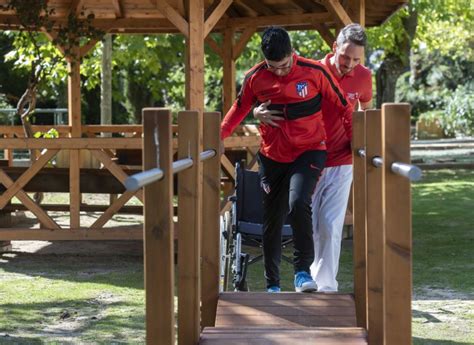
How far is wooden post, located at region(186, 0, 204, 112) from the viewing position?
10492 mm

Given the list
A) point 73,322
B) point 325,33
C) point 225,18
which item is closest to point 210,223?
point 73,322

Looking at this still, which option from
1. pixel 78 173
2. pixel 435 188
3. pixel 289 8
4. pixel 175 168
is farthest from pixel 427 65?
pixel 175 168

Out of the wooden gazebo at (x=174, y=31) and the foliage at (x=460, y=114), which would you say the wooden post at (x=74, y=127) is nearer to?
the wooden gazebo at (x=174, y=31)

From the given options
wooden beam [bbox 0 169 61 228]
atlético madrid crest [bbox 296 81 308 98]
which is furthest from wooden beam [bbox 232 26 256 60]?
atlético madrid crest [bbox 296 81 308 98]

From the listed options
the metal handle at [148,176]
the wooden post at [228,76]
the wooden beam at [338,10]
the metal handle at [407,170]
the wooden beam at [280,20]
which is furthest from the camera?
the wooden post at [228,76]

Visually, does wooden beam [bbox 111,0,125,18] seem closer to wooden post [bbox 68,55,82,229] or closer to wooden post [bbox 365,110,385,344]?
wooden post [bbox 68,55,82,229]

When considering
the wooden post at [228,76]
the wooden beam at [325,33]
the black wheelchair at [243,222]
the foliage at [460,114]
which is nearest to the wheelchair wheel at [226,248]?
the black wheelchair at [243,222]

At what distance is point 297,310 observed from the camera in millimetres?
5910

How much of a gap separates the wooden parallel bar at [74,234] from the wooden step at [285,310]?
5101 millimetres

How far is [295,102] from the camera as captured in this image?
6129 millimetres

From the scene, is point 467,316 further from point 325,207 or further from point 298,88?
point 298,88

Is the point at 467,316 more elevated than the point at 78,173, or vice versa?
the point at 78,173

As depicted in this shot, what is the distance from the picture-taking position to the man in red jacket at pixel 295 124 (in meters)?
6.11

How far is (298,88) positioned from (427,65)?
4646cm
